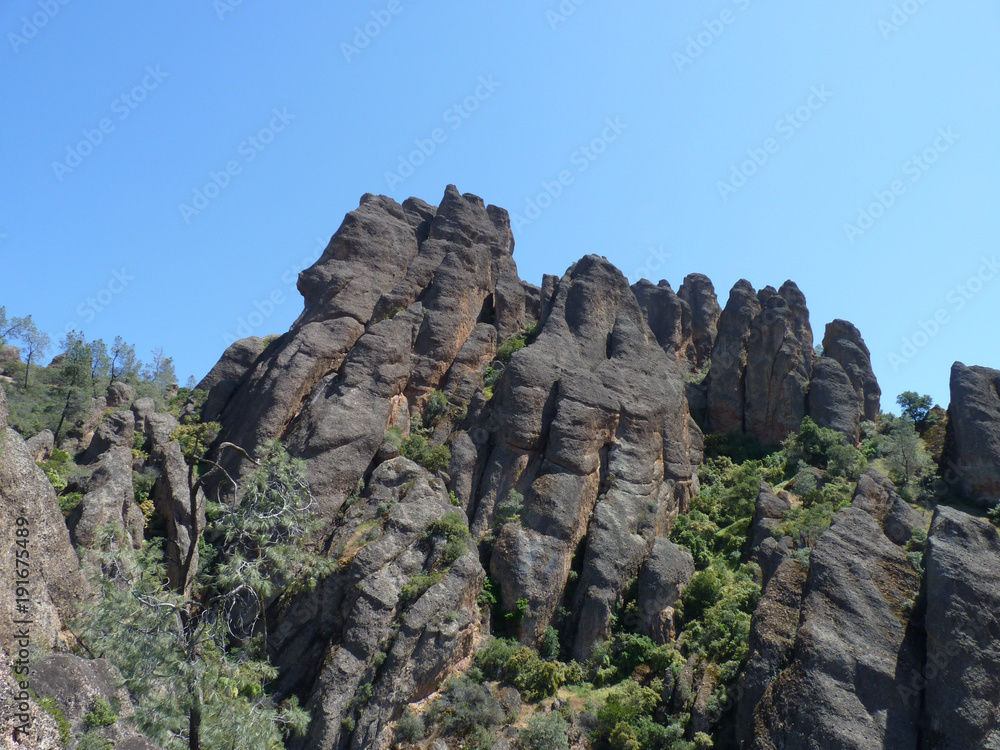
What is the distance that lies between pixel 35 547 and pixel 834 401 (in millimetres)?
48064

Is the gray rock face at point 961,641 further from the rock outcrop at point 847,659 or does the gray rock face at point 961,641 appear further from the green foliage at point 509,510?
the green foliage at point 509,510

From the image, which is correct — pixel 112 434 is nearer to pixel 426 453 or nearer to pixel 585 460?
pixel 426 453

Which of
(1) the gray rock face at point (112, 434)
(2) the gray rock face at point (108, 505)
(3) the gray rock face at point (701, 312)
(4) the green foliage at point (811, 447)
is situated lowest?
(2) the gray rock face at point (108, 505)

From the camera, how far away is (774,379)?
52688 mm

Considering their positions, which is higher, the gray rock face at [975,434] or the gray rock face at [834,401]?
the gray rock face at [834,401]

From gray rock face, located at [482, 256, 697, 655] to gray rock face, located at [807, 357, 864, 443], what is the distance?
446 inches

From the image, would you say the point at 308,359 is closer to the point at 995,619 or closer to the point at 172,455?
the point at 172,455

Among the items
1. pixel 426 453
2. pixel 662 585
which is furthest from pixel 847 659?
pixel 426 453

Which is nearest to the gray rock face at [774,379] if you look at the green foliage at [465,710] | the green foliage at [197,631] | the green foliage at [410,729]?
the green foliage at [465,710]

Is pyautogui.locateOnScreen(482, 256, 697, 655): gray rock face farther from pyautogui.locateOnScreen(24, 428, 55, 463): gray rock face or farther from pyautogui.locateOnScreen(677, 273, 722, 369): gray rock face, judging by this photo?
pyautogui.locateOnScreen(24, 428, 55, 463): gray rock face

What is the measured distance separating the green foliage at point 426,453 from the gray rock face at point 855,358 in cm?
3392

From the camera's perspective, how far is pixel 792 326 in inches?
2267

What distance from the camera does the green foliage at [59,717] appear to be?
55.6 feet

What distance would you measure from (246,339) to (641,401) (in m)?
30.3
